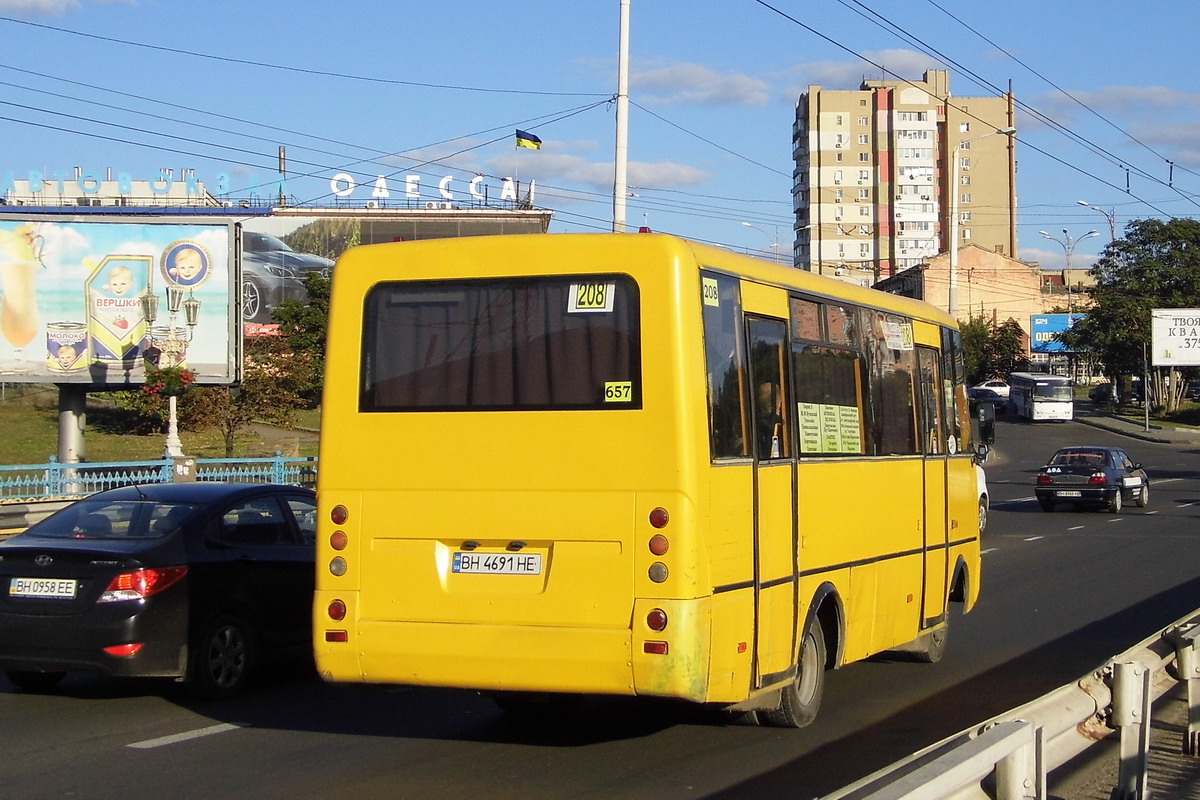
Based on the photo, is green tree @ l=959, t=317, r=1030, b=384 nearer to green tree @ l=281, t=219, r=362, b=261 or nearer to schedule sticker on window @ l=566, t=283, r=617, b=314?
green tree @ l=281, t=219, r=362, b=261

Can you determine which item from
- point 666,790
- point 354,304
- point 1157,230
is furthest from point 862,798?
point 1157,230

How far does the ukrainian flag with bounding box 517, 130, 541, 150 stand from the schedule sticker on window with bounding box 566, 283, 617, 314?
2548 centimetres

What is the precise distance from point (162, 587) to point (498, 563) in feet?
10.3

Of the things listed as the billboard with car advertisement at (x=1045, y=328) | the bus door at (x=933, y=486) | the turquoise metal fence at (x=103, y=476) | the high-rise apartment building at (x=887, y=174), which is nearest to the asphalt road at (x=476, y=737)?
the bus door at (x=933, y=486)

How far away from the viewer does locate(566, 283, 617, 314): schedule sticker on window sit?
24.6ft

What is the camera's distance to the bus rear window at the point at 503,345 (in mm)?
7445

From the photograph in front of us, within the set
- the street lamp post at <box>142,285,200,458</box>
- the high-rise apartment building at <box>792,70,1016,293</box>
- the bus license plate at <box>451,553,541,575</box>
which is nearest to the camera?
the bus license plate at <box>451,553,541,575</box>

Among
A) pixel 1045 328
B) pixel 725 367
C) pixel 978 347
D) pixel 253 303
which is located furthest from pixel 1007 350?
pixel 725 367

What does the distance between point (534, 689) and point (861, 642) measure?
2.98 metres

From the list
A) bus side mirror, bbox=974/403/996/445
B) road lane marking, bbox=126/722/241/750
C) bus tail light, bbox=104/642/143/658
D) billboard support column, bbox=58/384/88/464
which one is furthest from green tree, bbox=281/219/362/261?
road lane marking, bbox=126/722/241/750

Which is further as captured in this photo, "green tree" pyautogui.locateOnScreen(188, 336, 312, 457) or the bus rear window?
"green tree" pyautogui.locateOnScreen(188, 336, 312, 457)

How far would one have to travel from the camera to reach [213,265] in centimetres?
3700

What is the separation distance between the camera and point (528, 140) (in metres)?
32.5

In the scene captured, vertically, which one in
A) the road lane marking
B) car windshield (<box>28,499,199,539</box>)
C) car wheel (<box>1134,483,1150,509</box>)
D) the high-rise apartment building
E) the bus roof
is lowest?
car wheel (<box>1134,483,1150,509</box>)
